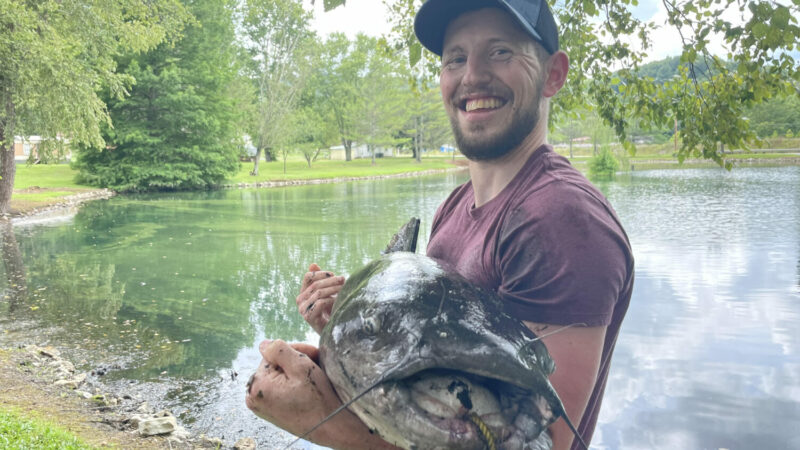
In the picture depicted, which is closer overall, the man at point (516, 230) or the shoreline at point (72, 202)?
the man at point (516, 230)

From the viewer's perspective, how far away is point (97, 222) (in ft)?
68.1

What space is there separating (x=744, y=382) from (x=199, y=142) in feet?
115

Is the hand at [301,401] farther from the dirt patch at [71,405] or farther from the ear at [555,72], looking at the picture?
the dirt patch at [71,405]

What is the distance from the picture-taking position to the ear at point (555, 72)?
60.6 inches

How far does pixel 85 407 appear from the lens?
6.05 metres

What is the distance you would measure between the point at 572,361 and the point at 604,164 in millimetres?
43847

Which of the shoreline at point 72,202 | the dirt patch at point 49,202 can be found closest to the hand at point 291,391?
the shoreline at point 72,202

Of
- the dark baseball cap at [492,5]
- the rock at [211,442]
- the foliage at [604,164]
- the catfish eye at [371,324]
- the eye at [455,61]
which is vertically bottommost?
the rock at [211,442]

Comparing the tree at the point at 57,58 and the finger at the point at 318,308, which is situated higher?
the tree at the point at 57,58

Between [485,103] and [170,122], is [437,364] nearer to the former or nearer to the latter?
[485,103]

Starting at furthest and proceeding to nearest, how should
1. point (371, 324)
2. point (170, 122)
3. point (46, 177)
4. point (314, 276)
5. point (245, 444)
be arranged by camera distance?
point (46, 177) → point (170, 122) → point (245, 444) → point (314, 276) → point (371, 324)

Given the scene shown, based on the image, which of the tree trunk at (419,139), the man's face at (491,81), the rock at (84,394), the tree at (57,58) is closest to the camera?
the man's face at (491,81)

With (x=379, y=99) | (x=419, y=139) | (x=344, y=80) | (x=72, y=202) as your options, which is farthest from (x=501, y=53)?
(x=419, y=139)

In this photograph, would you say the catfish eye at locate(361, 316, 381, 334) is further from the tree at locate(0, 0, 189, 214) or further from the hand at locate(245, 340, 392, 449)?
the tree at locate(0, 0, 189, 214)
